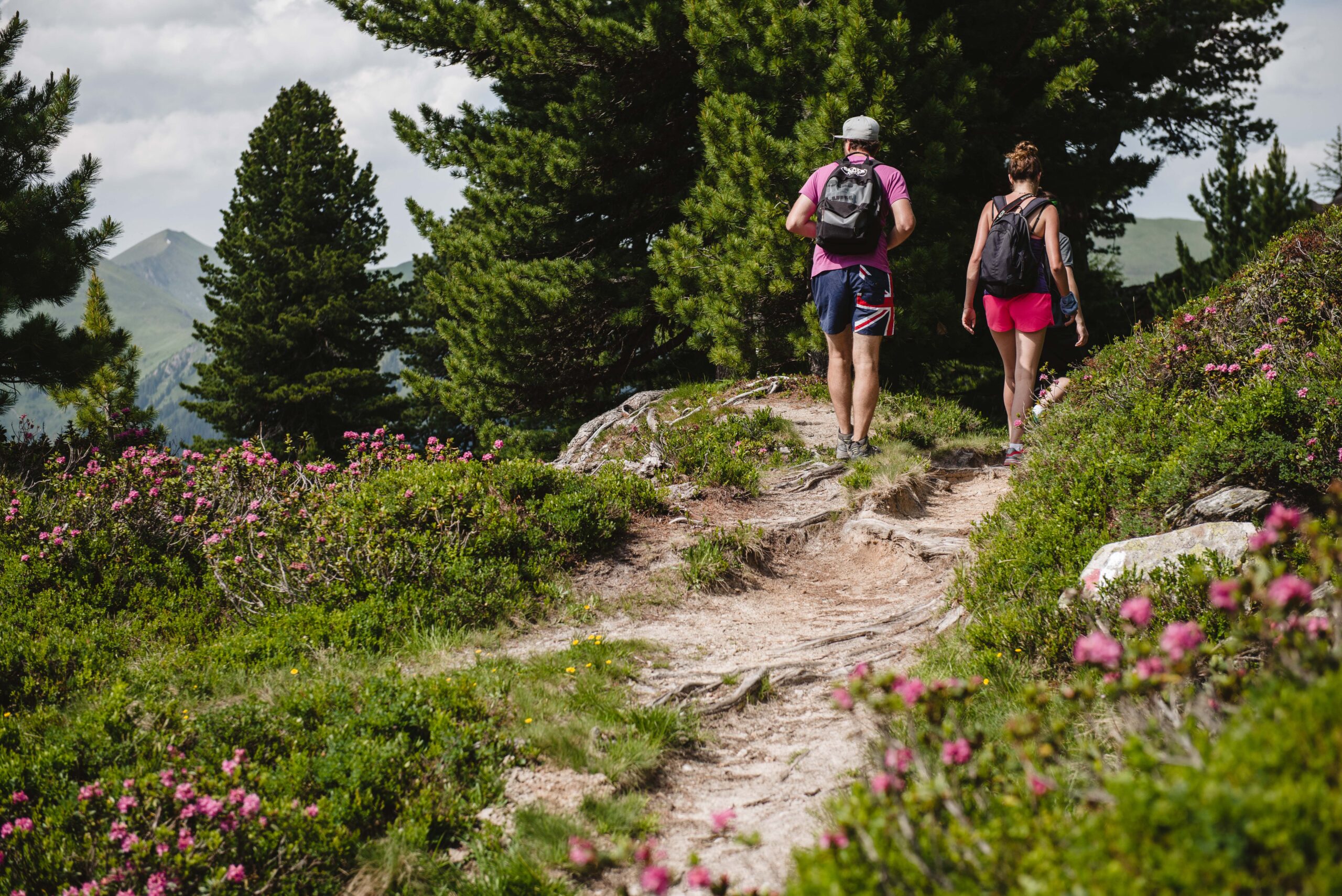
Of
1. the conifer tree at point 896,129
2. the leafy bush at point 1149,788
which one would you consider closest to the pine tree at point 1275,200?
the conifer tree at point 896,129

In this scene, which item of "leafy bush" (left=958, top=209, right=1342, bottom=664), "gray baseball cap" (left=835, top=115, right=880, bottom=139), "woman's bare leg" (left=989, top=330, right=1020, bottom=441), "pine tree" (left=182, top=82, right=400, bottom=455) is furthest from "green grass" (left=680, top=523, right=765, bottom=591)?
"pine tree" (left=182, top=82, right=400, bottom=455)

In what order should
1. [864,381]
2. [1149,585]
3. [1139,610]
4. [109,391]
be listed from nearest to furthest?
[1139,610], [1149,585], [864,381], [109,391]

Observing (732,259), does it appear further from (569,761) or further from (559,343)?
(569,761)

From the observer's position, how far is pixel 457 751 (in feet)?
11.7

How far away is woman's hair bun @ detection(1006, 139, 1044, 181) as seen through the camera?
6.79 metres

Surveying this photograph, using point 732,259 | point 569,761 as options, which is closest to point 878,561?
point 569,761

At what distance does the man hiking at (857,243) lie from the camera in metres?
6.48

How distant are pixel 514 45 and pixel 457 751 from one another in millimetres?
10242

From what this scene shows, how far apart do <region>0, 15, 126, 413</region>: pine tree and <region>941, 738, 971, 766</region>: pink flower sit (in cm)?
1429

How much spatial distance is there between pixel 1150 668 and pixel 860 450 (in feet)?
17.7

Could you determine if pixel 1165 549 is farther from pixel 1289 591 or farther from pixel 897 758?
pixel 897 758

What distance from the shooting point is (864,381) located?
7.00m

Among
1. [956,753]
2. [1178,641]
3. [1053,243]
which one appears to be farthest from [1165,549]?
[1053,243]

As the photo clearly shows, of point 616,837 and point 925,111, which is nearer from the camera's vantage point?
point 616,837
